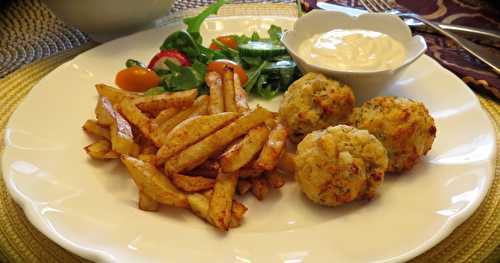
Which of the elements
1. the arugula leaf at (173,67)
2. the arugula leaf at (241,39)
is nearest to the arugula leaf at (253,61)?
the arugula leaf at (241,39)

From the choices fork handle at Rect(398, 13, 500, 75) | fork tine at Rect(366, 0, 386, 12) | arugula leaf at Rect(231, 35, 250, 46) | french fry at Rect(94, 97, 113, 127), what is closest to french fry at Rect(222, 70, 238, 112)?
french fry at Rect(94, 97, 113, 127)

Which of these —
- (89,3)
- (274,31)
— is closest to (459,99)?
(274,31)

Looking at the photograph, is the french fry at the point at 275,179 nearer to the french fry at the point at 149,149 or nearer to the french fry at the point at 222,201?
the french fry at the point at 222,201

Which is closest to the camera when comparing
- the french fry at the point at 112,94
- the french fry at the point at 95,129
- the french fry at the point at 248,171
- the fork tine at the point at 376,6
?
the french fry at the point at 248,171

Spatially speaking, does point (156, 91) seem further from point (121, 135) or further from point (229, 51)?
point (121, 135)

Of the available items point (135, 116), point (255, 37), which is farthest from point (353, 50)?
point (135, 116)

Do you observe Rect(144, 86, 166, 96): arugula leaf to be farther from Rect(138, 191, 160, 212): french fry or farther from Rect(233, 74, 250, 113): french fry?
Rect(138, 191, 160, 212): french fry
